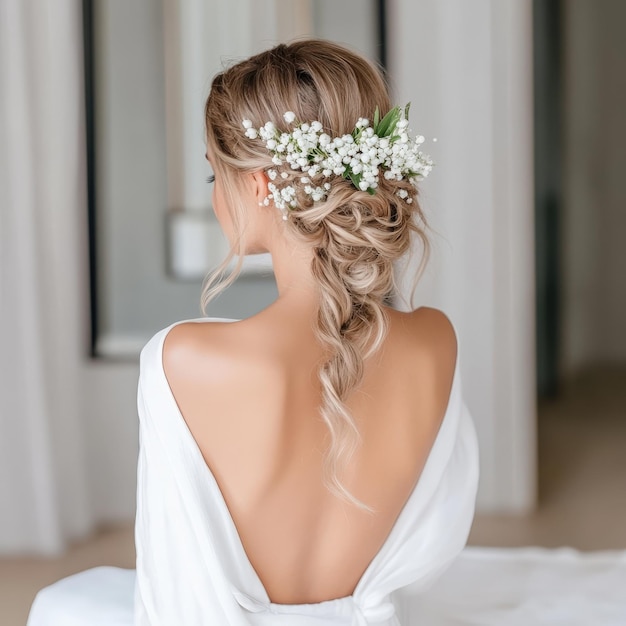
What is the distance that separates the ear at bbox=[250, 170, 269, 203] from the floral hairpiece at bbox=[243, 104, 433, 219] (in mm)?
13

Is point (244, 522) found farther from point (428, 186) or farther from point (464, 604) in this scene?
point (428, 186)

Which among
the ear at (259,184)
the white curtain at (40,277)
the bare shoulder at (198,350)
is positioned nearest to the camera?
the bare shoulder at (198,350)

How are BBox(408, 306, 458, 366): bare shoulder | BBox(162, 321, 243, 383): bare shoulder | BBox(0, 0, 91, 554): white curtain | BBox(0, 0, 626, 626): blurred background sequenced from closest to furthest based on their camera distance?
1. BBox(162, 321, 243, 383): bare shoulder
2. BBox(408, 306, 458, 366): bare shoulder
3. BBox(0, 0, 91, 554): white curtain
4. BBox(0, 0, 626, 626): blurred background

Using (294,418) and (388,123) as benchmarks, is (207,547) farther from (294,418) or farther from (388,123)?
(388,123)

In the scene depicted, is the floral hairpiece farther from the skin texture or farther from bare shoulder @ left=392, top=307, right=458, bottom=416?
bare shoulder @ left=392, top=307, right=458, bottom=416

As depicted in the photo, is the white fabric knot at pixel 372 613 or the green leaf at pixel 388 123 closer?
the green leaf at pixel 388 123

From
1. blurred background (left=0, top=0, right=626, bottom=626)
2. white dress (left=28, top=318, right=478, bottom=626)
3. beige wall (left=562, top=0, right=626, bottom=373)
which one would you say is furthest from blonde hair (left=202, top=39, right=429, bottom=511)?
beige wall (left=562, top=0, right=626, bottom=373)

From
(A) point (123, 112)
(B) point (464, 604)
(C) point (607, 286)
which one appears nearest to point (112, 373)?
(A) point (123, 112)

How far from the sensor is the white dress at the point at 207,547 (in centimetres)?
126

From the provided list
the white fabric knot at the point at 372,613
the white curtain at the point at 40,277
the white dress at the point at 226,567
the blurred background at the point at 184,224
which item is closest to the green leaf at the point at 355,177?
the white dress at the point at 226,567

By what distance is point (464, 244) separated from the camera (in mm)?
3156

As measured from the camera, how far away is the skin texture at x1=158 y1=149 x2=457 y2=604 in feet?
4.02

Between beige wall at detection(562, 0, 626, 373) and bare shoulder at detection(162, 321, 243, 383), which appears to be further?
beige wall at detection(562, 0, 626, 373)

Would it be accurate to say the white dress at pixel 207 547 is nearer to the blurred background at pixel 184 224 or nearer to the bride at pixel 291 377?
the bride at pixel 291 377
